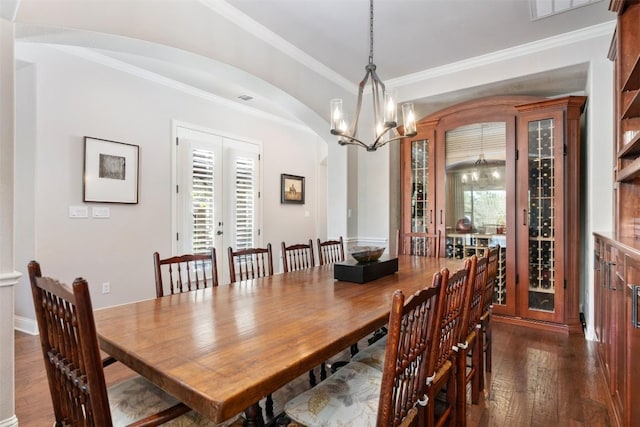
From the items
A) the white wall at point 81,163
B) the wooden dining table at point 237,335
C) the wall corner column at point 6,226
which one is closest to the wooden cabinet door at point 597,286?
the wooden dining table at point 237,335

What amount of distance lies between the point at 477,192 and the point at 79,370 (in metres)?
3.96

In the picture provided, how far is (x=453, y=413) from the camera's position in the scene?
65.3 inches

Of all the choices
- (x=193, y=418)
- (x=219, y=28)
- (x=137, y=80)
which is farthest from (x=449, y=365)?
(x=137, y=80)

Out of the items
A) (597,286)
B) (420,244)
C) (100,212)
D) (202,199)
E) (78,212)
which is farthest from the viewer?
(202,199)

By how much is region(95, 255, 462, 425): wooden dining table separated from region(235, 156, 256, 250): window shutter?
3.17m

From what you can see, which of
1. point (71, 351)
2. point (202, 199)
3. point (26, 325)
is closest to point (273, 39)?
point (202, 199)

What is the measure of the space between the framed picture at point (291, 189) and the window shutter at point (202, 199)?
136 cm

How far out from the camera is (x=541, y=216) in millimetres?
3514

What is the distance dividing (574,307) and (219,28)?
4127mm

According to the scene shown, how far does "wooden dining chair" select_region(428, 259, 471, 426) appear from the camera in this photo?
1239mm

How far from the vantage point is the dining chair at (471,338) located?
63.8 inches

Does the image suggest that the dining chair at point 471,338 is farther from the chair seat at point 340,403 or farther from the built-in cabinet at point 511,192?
the built-in cabinet at point 511,192

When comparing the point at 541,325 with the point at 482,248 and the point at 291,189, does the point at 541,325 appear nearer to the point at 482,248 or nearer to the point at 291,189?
the point at 482,248

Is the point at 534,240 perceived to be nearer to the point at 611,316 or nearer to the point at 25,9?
the point at 611,316
